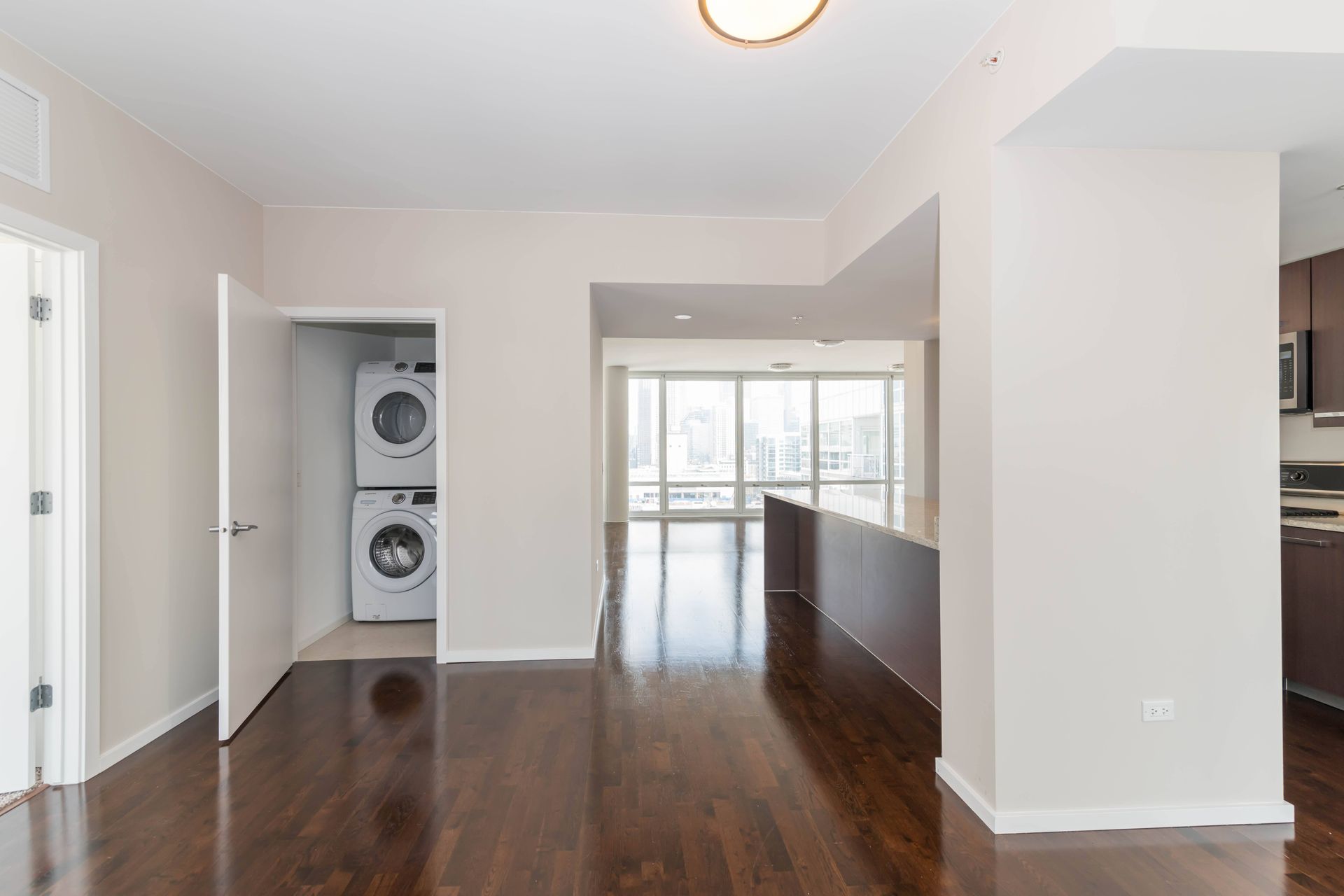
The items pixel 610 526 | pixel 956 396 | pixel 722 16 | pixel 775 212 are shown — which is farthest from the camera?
pixel 610 526

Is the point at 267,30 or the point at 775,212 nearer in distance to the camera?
the point at 267,30

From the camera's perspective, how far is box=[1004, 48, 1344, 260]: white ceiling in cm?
181

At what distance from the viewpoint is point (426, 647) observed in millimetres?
4344

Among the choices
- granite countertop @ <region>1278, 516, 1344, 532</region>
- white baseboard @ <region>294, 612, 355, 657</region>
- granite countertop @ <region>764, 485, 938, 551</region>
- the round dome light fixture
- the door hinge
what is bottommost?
white baseboard @ <region>294, 612, 355, 657</region>

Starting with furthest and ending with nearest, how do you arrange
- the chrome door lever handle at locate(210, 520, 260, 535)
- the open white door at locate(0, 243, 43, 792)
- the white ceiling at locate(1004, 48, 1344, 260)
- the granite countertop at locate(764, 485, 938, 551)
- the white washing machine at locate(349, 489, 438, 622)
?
the white washing machine at locate(349, 489, 438, 622)
the granite countertop at locate(764, 485, 938, 551)
the chrome door lever handle at locate(210, 520, 260, 535)
the open white door at locate(0, 243, 43, 792)
the white ceiling at locate(1004, 48, 1344, 260)

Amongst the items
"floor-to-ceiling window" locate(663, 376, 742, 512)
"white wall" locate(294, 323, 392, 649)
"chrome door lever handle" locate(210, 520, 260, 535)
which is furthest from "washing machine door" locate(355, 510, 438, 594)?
"floor-to-ceiling window" locate(663, 376, 742, 512)

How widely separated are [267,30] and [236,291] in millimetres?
1212

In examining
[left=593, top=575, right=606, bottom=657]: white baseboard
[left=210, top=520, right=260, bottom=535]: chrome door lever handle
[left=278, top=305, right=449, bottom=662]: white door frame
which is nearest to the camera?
[left=210, top=520, right=260, bottom=535]: chrome door lever handle

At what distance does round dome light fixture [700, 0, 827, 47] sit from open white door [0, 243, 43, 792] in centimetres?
250

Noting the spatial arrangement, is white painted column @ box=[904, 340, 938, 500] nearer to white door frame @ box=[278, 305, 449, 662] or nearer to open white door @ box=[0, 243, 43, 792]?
white door frame @ box=[278, 305, 449, 662]

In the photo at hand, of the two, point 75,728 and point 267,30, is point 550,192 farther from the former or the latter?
point 75,728

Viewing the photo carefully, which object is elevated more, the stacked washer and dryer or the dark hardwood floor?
the stacked washer and dryer

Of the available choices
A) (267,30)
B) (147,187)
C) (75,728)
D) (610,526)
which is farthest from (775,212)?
(610,526)

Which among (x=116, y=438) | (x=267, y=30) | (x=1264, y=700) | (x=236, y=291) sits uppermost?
(x=267, y=30)
